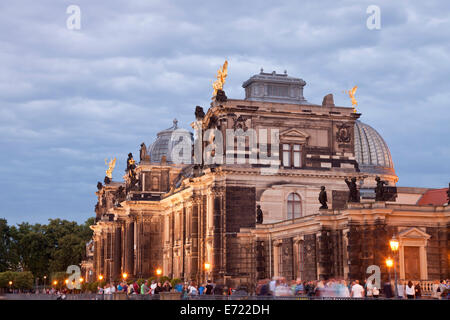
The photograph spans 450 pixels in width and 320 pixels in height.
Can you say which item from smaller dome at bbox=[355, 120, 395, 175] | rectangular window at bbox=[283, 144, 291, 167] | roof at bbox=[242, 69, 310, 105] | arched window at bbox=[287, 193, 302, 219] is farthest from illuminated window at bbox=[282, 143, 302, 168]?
smaller dome at bbox=[355, 120, 395, 175]

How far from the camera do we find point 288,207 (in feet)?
241

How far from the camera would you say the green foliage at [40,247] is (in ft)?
500

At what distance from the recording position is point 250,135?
240 ft

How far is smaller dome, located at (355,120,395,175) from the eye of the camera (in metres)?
99.1

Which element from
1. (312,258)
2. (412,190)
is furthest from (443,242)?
(412,190)

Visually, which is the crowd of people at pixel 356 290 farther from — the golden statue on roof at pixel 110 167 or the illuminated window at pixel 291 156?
the golden statue on roof at pixel 110 167

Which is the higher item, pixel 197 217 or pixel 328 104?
pixel 328 104

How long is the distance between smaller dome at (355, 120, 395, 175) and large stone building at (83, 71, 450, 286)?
577cm

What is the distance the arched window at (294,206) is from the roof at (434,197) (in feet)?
38.0

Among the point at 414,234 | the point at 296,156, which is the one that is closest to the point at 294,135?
the point at 296,156

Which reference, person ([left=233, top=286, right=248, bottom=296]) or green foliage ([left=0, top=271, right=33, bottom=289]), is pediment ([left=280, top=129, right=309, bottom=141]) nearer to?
person ([left=233, top=286, right=248, bottom=296])
